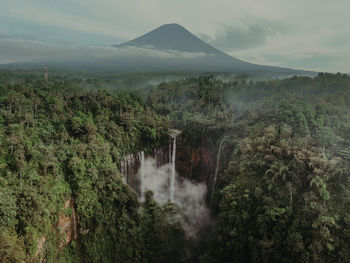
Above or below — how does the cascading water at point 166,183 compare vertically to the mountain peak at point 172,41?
below

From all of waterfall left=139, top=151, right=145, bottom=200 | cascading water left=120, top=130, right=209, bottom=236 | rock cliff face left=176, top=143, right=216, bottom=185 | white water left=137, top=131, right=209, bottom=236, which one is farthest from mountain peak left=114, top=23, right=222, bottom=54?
waterfall left=139, top=151, right=145, bottom=200

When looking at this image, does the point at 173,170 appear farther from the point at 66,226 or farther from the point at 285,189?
the point at 66,226

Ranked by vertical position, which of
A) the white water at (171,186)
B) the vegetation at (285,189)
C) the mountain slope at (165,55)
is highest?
the mountain slope at (165,55)

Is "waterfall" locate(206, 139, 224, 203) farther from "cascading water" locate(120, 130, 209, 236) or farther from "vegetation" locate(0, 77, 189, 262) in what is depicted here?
"vegetation" locate(0, 77, 189, 262)

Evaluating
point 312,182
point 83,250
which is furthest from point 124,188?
point 312,182

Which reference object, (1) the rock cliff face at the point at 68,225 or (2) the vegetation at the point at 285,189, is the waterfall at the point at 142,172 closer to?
(2) the vegetation at the point at 285,189

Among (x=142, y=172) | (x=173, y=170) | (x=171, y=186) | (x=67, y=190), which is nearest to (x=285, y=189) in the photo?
(x=171, y=186)

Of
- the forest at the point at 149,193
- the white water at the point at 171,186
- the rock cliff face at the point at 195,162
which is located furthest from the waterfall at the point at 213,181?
the white water at the point at 171,186
